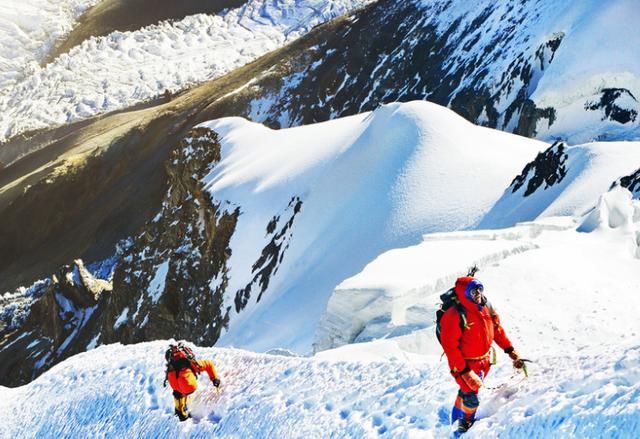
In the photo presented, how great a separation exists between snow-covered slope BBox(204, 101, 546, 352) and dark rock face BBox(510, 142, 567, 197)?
2.36m

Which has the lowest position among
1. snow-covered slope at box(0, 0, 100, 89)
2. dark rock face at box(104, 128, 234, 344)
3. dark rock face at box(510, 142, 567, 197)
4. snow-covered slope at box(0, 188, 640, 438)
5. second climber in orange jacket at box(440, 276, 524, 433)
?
dark rock face at box(104, 128, 234, 344)

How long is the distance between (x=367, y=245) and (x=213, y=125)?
28.4 m

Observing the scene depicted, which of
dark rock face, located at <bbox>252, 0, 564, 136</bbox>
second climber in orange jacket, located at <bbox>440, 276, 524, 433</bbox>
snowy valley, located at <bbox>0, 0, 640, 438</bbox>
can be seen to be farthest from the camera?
dark rock face, located at <bbox>252, 0, 564, 136</bbox>

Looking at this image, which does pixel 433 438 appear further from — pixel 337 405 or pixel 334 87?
pixel 334 87

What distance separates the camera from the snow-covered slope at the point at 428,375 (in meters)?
9.95

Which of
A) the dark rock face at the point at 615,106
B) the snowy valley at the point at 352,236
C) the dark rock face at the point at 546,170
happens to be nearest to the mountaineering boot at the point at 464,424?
the snowy valley at the point at 352,236

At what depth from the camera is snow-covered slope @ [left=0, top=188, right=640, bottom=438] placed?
9.95 meters

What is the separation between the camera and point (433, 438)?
10.5m

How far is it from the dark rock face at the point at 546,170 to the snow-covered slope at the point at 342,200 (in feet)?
7.76

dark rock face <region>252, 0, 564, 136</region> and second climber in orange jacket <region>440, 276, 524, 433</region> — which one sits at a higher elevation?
second climber in orange jacket <region>440, 276, 524, 433</region>

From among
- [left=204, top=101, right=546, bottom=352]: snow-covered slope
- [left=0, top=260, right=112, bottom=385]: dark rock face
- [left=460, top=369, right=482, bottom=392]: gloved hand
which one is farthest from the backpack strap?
[left=0, top=260, right=112, bottom=385]: dark rock face

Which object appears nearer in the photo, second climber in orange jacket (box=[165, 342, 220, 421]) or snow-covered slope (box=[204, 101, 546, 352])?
second climber in orange jacket (box=[165, 342, 220, 421])

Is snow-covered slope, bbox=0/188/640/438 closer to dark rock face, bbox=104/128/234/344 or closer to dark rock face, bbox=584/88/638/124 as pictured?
dark rock face, bbox=104/128/234/344

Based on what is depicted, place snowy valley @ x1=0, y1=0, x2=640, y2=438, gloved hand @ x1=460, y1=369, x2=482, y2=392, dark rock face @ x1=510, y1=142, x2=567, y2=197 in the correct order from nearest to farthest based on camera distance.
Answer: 1. gloved hand @ x1=460, y1=369, x2=482, y2=392
2. snowy valley @ x1=0, y1=0, x2=640, y2=438
3. dark rock face @ x1=510, y1=142, x2=567, y2=197
